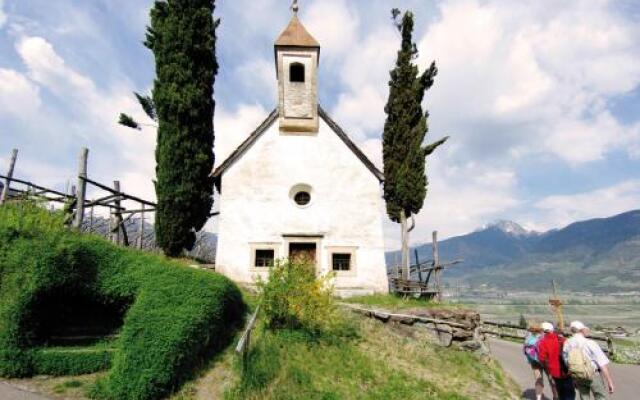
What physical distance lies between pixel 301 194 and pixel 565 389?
12.2 metres

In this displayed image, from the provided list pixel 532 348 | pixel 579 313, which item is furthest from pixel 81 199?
pixel 579 313

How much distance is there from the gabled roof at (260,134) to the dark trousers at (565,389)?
11252 mm

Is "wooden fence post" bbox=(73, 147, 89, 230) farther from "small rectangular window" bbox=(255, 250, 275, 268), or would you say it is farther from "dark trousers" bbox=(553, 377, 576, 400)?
"dark trousers" bbox=(553, 377, 576, 400)

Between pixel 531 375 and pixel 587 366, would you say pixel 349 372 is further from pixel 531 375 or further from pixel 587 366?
pixel 531 375

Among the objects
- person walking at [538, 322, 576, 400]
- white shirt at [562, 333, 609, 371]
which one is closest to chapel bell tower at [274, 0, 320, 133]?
person walking at [538, 322, 576, 400]

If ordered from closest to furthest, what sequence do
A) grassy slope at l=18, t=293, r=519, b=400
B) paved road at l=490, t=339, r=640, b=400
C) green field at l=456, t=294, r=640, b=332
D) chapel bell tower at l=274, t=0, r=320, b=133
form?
1. grassy slope at l=18, t=293, r=519, b=400
2. paved road at l=490, t=339, r=640, b=400
3. chapel bell tower at l=274, t=0, r=320, b=133
4. green field at l=456, t=294, r=640, b=332

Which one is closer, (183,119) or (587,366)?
(587,366)

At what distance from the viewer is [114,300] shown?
35.1ft

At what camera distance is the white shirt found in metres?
8.39

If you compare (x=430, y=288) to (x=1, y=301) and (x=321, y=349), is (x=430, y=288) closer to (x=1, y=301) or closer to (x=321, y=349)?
(x=321, y=349)

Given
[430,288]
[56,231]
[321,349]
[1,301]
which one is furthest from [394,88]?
[1,301]

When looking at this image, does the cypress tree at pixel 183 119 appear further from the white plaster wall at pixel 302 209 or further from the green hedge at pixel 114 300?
the green hedge at pixel 114 300

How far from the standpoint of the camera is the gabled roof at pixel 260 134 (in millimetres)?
18344

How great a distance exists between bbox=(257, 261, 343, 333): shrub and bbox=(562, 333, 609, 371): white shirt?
636 cm
